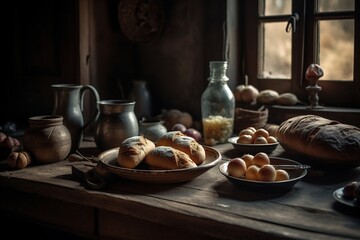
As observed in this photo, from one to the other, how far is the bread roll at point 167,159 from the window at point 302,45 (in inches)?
38.7

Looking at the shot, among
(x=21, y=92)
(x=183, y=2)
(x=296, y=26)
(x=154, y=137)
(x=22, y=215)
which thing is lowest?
(x=22, y=215)

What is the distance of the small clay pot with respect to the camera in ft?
5.19

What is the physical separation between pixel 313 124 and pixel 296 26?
0.74 meters

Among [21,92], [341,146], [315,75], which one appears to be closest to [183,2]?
[315,75]

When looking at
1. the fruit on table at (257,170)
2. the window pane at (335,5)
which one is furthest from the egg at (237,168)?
the window pane at (335,5)

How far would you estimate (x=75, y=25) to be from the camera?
2152mm

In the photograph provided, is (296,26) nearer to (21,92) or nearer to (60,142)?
(60,142)

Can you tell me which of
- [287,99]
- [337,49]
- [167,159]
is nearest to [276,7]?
[337,49]

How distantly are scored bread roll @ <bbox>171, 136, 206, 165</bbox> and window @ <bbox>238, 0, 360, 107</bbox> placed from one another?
0.89 metres

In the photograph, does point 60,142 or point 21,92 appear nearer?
point 60,142

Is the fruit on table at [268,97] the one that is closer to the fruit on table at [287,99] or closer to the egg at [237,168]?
the fruit on table at [287,99]

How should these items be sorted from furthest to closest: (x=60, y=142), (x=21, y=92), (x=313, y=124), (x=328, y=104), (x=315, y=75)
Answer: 1. (x=21, y=92)
2. (x=328, y=104)
3. (x=315, y=75)
4. (x=60, y=142)
5. (x=313, y=124)

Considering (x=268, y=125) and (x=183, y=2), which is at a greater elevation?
(x=183, y=2)

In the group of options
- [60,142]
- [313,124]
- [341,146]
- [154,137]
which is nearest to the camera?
[341,146]
